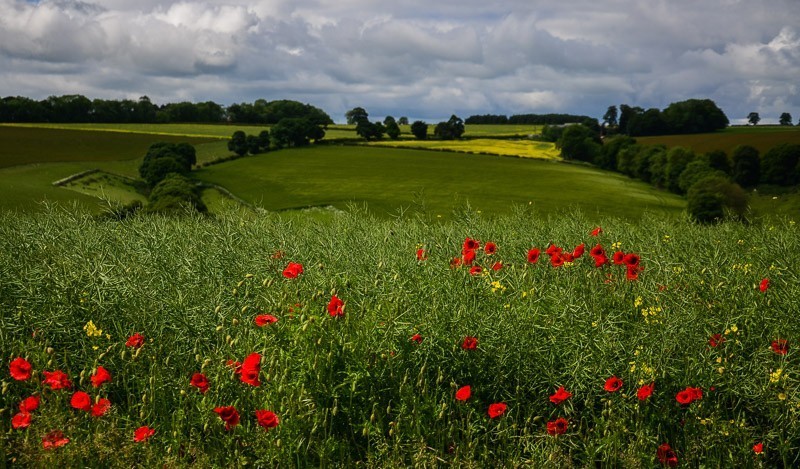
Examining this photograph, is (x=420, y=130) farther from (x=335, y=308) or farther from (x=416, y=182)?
(x=335, y=308)

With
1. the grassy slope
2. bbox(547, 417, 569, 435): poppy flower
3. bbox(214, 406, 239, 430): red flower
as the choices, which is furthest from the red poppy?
the grassy slope

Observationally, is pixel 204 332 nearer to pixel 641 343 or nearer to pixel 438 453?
pixel 438 453

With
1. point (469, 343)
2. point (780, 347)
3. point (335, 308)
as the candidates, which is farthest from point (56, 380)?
point (780, 347)

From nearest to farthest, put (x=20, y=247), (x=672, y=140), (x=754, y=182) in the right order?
(x=20, y=247) → (x=754, y=182) → (x=672, y=140)

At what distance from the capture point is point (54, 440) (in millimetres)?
3873

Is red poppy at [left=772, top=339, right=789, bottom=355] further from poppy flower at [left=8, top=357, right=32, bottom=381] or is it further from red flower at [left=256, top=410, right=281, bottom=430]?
poppy flower at [left=8, top=357, right=32, bottom=381]

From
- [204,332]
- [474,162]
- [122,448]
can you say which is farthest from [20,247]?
[474,162]

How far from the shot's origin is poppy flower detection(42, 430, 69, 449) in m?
3.77

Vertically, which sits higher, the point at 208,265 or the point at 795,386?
the point at 208,265

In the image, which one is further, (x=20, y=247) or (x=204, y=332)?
(x=20, y=247)

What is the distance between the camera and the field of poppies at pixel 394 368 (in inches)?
163

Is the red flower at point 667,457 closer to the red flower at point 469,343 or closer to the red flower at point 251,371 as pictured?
the red flower at point 469,343

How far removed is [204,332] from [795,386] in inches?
170

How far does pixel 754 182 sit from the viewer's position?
169ft
